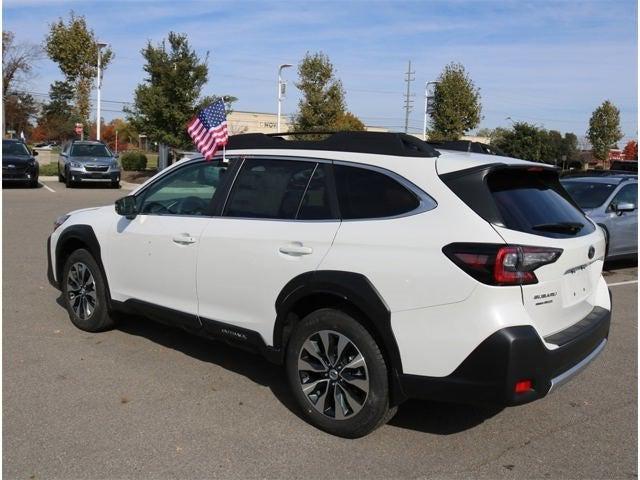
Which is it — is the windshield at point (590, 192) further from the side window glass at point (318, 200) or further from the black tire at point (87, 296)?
the black tire at point (87, 296)

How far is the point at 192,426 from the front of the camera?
152 inches

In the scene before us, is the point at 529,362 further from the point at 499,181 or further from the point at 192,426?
the point at 192,426

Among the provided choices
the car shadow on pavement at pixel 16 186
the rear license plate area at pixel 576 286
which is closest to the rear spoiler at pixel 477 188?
the rear license plate area at pixel 576 286

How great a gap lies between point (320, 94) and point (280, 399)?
28898mm

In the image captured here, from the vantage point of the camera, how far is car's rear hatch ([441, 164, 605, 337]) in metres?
3.32

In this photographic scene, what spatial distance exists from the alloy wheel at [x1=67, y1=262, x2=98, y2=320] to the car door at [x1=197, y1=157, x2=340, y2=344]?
1623 millimetres

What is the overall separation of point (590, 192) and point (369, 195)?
8.08 meters

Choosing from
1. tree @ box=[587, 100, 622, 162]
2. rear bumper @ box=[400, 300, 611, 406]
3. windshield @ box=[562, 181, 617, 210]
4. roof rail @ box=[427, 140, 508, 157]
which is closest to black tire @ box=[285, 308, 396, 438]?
rear bumper @ box=[400, 300, 611, 406]

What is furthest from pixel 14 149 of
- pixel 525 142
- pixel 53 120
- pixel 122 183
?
pixel 53 120

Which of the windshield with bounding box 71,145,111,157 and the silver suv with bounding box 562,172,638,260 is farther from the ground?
the windshield with bounding box 71,145,111,157

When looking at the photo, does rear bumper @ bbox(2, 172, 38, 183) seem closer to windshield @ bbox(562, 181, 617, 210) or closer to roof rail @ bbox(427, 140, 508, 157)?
windshield @ bbox(562, 181, 617, 210)

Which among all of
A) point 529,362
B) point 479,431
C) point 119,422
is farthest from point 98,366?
point 529,362

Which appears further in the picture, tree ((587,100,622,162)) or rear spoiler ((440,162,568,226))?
tree ((587,100,622,162))

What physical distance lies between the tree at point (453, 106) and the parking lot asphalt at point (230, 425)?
107ft
